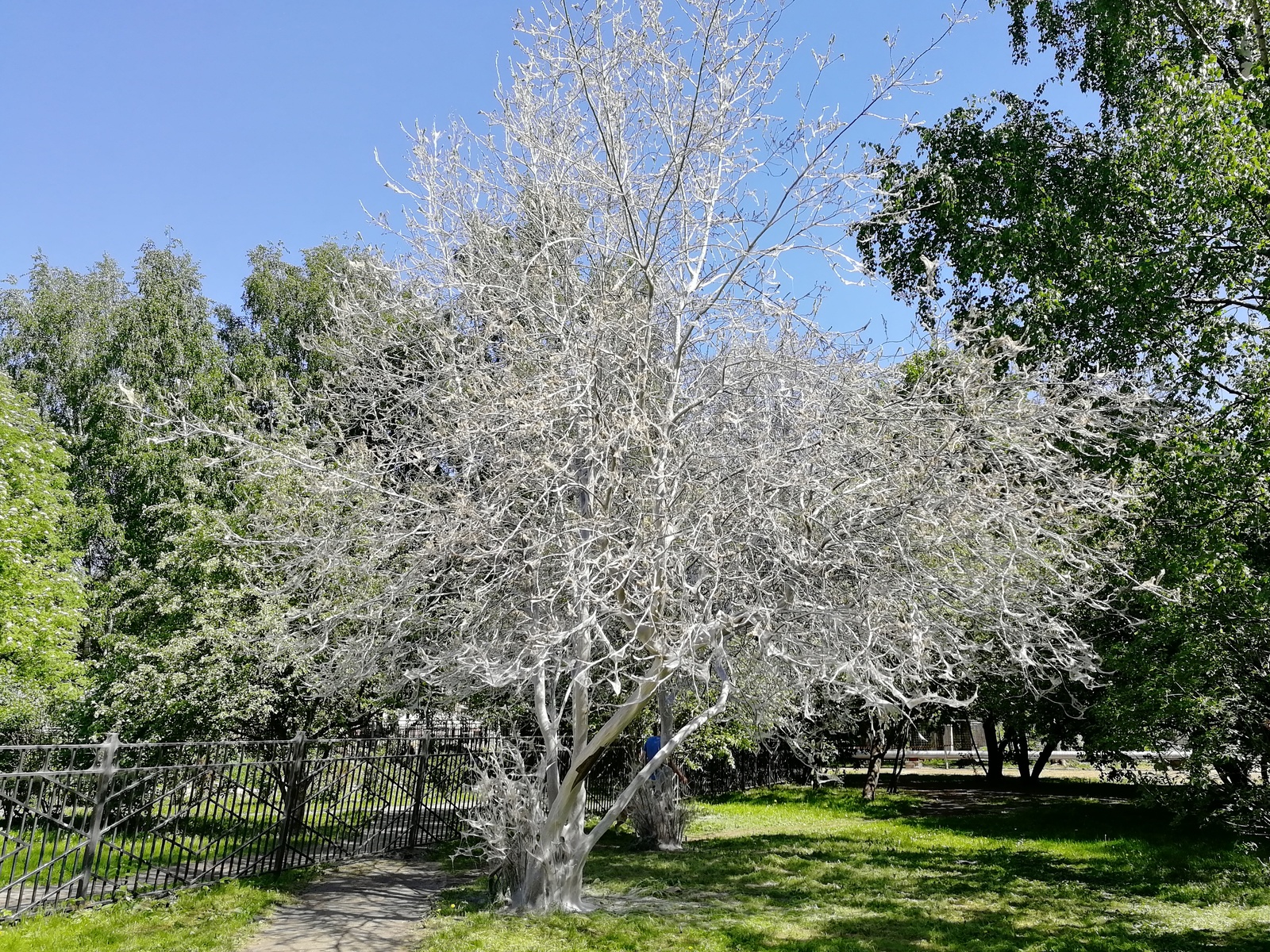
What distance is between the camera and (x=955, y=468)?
25.2 feet

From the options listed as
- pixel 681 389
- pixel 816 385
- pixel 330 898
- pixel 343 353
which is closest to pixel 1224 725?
pixel 816 385

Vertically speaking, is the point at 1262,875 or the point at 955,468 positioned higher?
the point at 955,468

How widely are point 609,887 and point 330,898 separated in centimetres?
277

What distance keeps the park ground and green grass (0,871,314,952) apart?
0.8 inches

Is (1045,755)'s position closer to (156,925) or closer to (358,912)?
(358,912)

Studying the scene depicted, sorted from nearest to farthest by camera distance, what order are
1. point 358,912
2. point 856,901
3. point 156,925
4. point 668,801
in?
point 156,925
point 358,912
point 856,901
point 668,801

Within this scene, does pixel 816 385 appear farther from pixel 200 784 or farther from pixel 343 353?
pixel 200 784

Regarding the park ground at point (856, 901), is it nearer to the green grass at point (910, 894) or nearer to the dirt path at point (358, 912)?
the green grass at point (910, 894)

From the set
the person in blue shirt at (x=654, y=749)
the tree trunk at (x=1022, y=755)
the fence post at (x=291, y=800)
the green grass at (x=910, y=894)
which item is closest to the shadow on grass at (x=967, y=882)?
the green grass at (x=910, y=894)

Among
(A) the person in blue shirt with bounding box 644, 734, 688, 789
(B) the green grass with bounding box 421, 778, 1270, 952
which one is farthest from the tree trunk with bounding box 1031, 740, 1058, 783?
(A) the person in blue shirt with bounding box 644, 734, 688, 789

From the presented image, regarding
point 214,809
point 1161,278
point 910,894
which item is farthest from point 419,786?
point 1161,278

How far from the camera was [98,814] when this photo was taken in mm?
7941

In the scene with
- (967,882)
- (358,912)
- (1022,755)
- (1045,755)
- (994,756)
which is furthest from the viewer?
(994,756)

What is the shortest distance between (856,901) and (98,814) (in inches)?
284
